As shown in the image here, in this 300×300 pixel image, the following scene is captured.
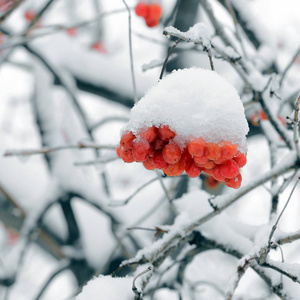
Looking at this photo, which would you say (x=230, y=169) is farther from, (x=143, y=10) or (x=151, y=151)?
(x=143, y=10)

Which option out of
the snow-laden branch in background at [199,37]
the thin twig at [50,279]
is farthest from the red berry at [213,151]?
the thin twig at [50,279]

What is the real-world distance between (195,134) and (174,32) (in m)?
0.24

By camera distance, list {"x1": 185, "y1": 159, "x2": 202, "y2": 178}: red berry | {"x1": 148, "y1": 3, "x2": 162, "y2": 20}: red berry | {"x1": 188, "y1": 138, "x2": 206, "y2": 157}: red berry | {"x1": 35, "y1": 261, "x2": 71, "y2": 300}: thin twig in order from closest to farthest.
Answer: {"x1": 188, "y1": 138, "x2": 206, "y2": 157}: red berry, {"x1": 185, "y1": 159, "x2": 202, "y2": 178}: red berry, {"x1": 148, "y1": 3, "x2": 162, "y2": 20}: red berry, {"x1": 35, "y1": 261, "x2": 71, "y2": 300}: thin twig

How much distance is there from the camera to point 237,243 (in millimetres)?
1214

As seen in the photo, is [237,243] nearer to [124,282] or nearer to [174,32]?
[124,282]

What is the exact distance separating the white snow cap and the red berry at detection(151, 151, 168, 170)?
0.06 metres

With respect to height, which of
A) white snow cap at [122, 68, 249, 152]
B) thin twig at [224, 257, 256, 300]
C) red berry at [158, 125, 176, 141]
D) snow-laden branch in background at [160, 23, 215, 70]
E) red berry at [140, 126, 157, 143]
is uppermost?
snow-laden branch in background at [160, 23, 215, 70]

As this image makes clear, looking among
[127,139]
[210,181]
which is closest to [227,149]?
[127,139]

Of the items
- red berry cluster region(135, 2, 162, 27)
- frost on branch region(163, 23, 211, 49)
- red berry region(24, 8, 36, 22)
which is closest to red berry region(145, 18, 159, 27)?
red berry cluster region(135, 2, 162, 27)

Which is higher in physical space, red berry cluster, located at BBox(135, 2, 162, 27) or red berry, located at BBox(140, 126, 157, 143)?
red berry cluster, located at BBox(135, 2, 162, 27)

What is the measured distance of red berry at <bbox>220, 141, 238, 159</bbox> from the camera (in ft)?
2.67

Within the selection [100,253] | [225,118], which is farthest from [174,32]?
[100,253]

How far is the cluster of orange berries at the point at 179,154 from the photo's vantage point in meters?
0.82

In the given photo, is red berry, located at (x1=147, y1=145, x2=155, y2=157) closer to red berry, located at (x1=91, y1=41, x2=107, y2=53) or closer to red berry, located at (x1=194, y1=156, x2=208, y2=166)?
red berry, located at (x1=194, y1=156, x2=208, y2=166)
